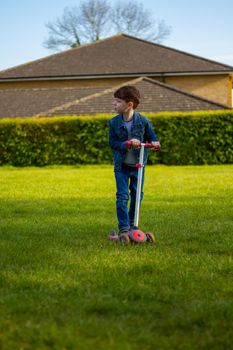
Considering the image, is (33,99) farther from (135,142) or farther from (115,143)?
(135,142)

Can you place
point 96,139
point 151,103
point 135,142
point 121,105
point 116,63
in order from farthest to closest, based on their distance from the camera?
1. point 116,63
2. point 151,103
3. point 96,139
4. point 121,105
5. point 135,142

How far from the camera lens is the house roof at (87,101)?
2844 centimetres

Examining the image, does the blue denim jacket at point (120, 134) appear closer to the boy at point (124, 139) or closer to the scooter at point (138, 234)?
the boy at point (124, 139)

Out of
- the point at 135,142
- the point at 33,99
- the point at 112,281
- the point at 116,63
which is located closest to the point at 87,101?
the point at 33,99

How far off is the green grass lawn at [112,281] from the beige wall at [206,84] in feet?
87.7

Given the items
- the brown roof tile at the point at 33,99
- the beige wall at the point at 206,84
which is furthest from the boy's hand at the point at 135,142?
the beige wall at the point at 206,84

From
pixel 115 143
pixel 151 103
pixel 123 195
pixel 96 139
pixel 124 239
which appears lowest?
pixel 96 139

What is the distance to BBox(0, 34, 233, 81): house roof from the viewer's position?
117 feet

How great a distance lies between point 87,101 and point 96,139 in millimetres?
5838

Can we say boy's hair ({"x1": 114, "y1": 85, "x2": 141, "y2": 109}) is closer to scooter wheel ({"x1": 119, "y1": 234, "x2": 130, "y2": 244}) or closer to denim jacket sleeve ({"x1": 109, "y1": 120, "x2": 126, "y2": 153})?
denim jacket sleeve ({"x1": 109, "y1": 120, "x2": 126, "y2": 153})

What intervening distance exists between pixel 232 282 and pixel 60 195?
7984mm

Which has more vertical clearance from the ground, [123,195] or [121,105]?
[121,105]

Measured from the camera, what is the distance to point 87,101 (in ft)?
97.1

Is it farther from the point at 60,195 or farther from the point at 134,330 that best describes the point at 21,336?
the point at 60,195
